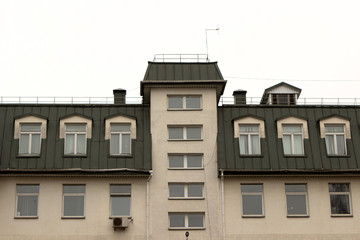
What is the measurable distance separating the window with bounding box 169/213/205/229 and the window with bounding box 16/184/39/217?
8644 millimetres

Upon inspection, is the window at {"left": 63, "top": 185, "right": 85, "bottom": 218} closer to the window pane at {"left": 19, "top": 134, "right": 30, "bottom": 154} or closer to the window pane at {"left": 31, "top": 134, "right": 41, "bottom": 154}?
the window pane at {"left": 31, "top": 134, "right": 41, "bottom": 154}

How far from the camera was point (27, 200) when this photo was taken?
40.6m

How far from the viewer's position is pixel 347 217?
1609 inches

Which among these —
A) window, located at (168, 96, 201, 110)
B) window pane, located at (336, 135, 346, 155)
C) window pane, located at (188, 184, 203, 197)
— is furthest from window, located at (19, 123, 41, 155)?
window pane, located at (336, 135, 346, 155)

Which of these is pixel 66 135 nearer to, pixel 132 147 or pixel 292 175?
pixel 132 147

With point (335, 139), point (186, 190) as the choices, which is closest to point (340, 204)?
point (335, 139)

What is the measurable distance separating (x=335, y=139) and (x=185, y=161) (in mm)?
10195

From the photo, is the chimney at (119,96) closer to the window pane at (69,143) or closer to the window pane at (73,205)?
the window pane at (69,143)

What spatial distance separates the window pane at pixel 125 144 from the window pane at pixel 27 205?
637 centimetres

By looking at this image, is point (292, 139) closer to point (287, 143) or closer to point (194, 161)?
point (287, 143)

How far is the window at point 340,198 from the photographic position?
41.2 metres

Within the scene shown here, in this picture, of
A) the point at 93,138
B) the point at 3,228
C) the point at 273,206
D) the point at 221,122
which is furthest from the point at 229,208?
the point at 3,228

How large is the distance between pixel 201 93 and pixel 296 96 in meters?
8.59

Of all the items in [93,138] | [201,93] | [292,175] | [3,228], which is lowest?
[3,228]
